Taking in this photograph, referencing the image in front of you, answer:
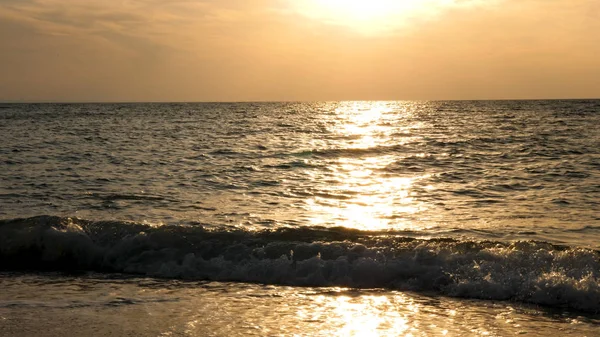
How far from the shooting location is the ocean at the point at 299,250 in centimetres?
817

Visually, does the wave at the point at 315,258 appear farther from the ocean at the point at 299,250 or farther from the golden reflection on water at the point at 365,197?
the golden reflection on water at the point at 365,197

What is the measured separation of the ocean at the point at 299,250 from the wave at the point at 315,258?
1.4 inches

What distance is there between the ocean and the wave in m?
0.04

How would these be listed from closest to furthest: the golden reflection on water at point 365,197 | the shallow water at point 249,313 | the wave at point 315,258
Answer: the shallow water at point 249,313 < the wave at point 315,258 < the golden reflection on water at point 365,197

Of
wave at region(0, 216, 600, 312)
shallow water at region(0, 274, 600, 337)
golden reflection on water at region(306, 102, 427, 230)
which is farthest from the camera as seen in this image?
golden reflection on water at region(306, 102, 427, 230)

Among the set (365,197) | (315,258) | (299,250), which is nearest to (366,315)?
(315,258)

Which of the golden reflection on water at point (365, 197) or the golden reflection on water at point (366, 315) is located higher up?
the golden reflection on water at point (365, 197)

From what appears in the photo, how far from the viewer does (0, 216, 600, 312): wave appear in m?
9.84

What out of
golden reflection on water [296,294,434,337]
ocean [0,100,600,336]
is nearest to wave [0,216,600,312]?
ocean [0,100,600,336]

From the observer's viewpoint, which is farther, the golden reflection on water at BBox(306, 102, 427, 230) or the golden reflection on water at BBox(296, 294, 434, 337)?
the golden reflection on water at BBox(306, 102, 427, 230)

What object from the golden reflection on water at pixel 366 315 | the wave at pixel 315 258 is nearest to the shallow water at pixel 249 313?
the golden reflection on water at pixel 366 315

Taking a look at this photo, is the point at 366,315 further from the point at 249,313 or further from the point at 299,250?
the point at 299,250

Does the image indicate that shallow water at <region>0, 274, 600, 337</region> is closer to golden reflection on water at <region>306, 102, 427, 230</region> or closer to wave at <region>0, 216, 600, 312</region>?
wave at <region>0, 216, 600, 312</region>

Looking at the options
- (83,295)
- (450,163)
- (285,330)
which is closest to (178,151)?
(450,163)
